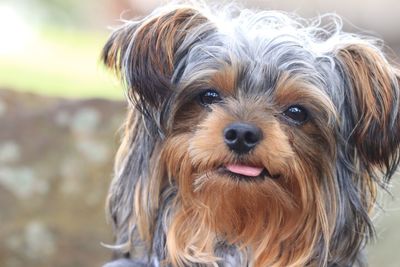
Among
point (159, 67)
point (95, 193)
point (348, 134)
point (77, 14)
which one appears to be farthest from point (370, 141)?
point (77, 14)

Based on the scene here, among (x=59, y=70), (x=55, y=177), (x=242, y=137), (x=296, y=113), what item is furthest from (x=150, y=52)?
(x=59, y=70)

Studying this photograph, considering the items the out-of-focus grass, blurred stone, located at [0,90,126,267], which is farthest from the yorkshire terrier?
the out-of-focus grass

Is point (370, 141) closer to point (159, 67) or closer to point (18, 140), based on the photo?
point (159, 67)

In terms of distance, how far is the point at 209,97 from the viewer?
399cm

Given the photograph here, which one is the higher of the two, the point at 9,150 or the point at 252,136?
the point at 252,136

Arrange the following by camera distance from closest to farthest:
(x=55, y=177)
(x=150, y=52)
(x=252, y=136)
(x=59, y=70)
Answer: (x=252, y=136) → (x=150, y=52) → (x=55, y=177) → (x=59, y=70)

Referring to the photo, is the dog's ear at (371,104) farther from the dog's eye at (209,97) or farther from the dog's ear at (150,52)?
the dog's ear at (150,52)

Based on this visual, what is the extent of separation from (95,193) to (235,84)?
233 centimetres

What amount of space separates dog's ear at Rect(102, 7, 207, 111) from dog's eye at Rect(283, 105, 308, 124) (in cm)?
48

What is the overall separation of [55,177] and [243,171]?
242 cm

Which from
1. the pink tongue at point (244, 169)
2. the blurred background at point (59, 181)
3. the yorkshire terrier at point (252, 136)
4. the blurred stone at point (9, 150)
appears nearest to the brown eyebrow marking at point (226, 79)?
the yorkshire terrier at point (252, 136)

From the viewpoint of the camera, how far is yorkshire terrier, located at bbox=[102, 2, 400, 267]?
3896mm

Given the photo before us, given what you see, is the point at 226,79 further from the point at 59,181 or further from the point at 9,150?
the point at 9,150

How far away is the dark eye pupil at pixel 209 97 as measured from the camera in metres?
3.98
